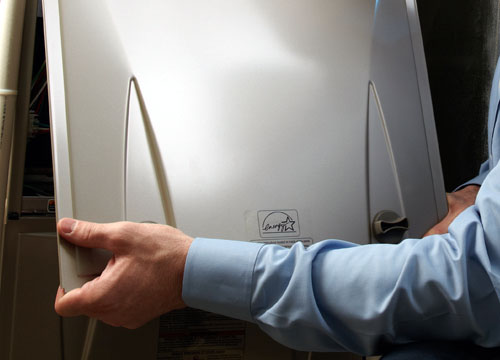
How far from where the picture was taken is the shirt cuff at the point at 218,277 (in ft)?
2.08

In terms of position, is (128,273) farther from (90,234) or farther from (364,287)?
(364,287)

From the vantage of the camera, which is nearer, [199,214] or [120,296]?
[120,296]

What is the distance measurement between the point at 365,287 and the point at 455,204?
1.60ft

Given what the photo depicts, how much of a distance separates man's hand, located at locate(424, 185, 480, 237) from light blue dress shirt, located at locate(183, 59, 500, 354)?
8.4 inches

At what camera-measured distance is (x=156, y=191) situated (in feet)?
2.34

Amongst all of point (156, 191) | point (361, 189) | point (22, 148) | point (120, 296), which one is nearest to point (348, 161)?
point (361, 189)

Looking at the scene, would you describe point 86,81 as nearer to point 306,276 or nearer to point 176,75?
point 176,75

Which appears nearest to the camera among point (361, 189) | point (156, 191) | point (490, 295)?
point (490, 295)

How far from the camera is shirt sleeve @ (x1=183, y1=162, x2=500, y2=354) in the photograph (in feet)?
1.98

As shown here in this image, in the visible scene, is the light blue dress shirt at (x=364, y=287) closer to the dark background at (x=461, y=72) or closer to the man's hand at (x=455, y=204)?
the man's hand at (x=455, y=204)

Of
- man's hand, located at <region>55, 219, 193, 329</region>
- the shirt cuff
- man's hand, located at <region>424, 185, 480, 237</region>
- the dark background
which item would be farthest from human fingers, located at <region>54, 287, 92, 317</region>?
the dark background

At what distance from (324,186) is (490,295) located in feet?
0.94

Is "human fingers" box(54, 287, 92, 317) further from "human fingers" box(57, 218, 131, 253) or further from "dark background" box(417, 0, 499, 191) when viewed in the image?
"dark background" box(417, 0, 499, 191)

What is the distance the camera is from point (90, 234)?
625 mm
